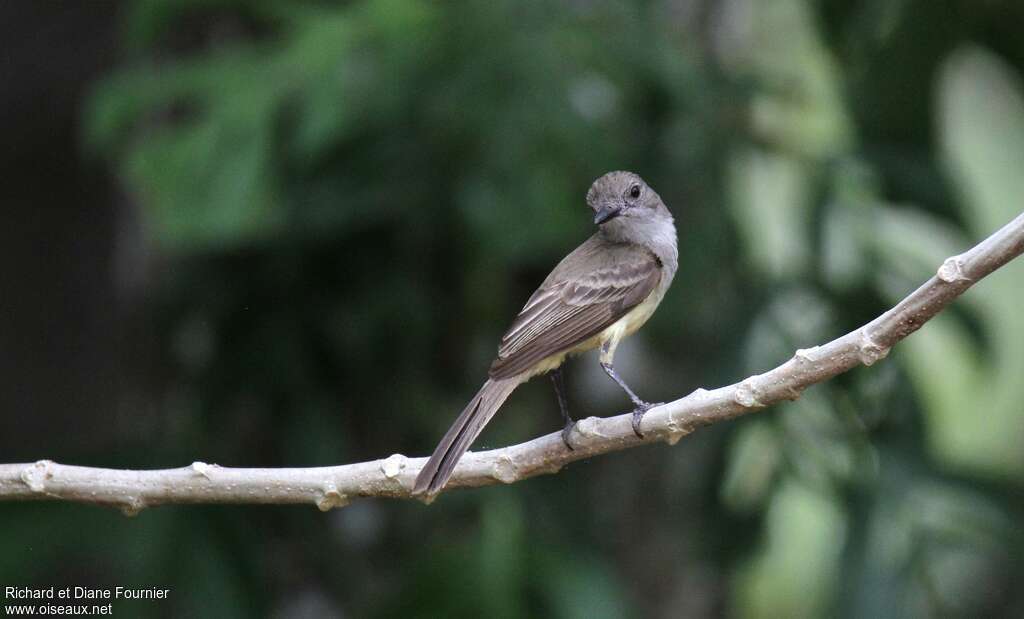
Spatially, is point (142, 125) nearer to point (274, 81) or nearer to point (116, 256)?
point (116, 256)

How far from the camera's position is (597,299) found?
4.60 meters

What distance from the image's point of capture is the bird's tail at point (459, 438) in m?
3.48

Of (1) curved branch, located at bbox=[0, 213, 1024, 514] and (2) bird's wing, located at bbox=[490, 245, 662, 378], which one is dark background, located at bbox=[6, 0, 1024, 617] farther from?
(1) curved branch, located at bbox=[0, 213, 1024, 514]

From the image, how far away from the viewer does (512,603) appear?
595cm

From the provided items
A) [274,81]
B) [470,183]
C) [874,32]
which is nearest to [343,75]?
[274,81]

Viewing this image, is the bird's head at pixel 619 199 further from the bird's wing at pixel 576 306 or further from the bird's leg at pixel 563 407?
the bird's leg at pixel 563 407

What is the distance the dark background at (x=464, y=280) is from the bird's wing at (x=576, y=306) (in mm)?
764

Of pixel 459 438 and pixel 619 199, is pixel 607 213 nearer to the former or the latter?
pixel 619 199

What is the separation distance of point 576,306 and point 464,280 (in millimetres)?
2033

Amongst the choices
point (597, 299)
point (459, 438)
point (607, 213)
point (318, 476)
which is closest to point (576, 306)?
point (597, 299)

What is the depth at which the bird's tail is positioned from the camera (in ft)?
11.4

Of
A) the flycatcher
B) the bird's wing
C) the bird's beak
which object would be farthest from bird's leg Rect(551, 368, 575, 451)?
the bird's beak

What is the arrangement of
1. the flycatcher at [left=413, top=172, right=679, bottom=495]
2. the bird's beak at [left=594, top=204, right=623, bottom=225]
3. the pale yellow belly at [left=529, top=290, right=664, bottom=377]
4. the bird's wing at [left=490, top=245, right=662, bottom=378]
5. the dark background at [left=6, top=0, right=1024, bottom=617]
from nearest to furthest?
1. the flycatcher at [left=413, top=172, right=679, bottom=495]
2. the bird's wing at [left=490, top=245, right=662, bottom=378]
3. the pale yellow belly at [left=529, top=290, right=664, bottom=377]
4. the bird's beak at [left=594, top=204, right=623, bottom=225]
5. the dark background at [left=6, top=0, right=1024, bottom=617]

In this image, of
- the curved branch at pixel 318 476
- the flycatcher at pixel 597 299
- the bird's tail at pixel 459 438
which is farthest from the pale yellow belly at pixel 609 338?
the curved branch at pixel 318 476
